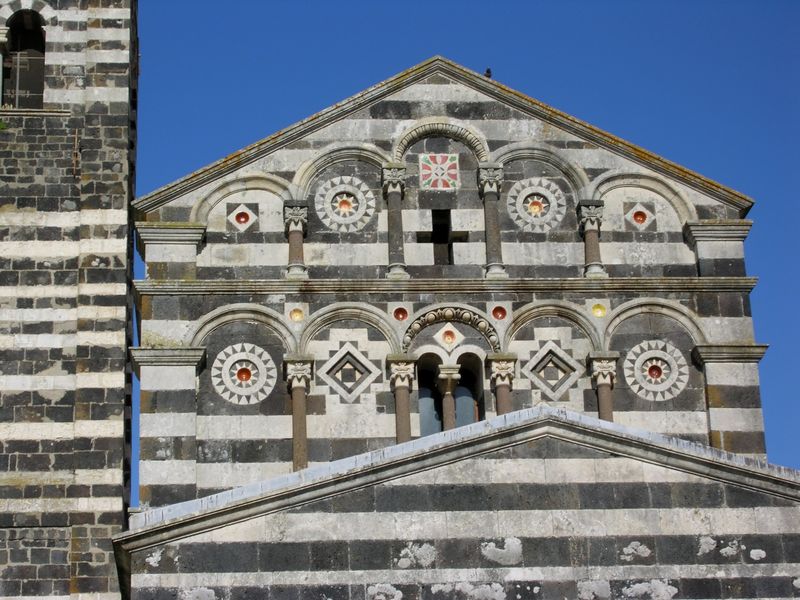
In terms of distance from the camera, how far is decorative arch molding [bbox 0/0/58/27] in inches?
1212

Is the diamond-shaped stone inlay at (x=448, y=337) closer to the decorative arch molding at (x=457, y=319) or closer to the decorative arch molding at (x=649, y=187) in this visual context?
the decorative arch molding at (x=457, y=319)

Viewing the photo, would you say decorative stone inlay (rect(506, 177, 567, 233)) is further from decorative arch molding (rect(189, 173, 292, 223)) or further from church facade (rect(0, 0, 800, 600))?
decorative arch molding (rect(189, 173, 292, 223))

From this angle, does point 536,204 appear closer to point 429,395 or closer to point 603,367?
point 603,367

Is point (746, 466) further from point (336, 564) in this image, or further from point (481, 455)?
point (336, 564)

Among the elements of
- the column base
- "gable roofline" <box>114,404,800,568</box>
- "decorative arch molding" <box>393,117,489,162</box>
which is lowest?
"gable roofline" <box>114,404,800,568</box>

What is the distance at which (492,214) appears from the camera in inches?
1133

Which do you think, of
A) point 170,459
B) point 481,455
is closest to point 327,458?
point 170,459

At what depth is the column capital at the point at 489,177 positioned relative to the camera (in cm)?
2894

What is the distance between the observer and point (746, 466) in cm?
2080

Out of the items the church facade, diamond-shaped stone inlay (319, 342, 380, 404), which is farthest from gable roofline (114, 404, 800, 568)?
diamond-shaped stone inlay (319, 342, 380, 404)

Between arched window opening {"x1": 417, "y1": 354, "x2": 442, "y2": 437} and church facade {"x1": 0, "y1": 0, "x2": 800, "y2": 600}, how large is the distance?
56mm

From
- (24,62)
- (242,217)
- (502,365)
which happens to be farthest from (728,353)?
(24,62)

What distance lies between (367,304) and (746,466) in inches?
326

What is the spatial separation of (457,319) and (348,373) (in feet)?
5.36
